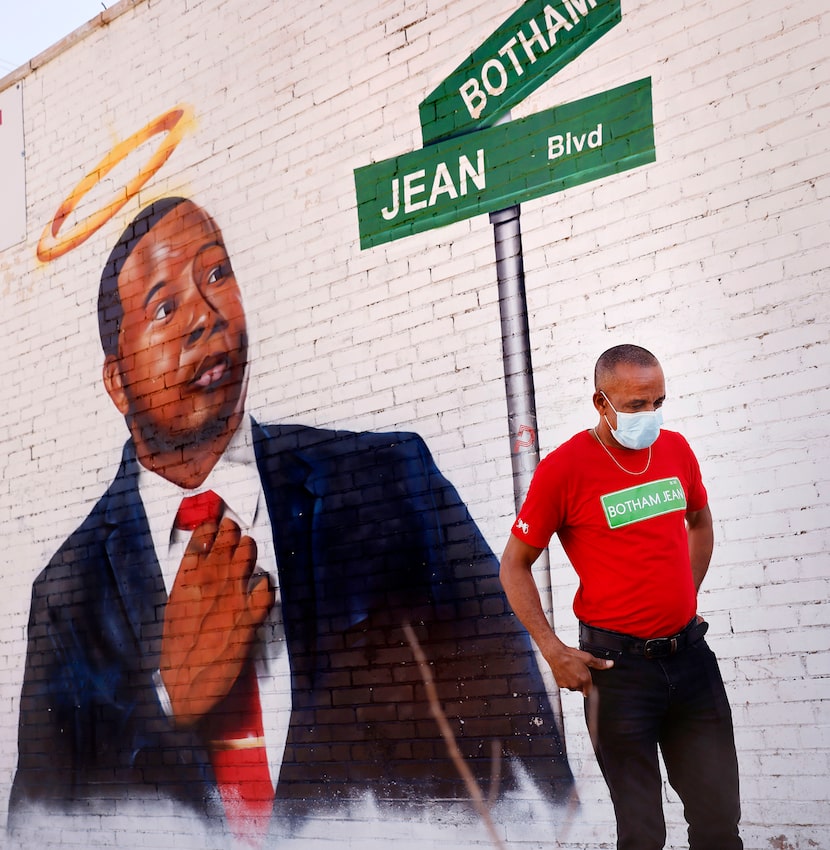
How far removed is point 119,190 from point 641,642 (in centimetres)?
477

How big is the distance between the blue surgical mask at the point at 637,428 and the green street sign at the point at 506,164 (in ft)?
6.28

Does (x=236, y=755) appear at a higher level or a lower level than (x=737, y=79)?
lower

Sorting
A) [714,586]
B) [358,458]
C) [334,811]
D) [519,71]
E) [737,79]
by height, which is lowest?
[334,811]

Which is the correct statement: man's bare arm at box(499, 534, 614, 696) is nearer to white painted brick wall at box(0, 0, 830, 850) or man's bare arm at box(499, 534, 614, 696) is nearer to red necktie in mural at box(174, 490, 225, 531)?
white painted brick wall at box(0, 0, 830, 850)

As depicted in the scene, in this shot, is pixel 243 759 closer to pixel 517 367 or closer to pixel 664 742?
pixel 517 367

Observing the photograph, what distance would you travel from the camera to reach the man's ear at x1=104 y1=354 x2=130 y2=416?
21.2 ft

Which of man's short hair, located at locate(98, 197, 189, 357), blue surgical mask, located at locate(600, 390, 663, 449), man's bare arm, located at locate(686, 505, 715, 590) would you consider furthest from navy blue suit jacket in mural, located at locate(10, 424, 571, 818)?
blue surgical mask, located at locate(600, 390, 663, 449)

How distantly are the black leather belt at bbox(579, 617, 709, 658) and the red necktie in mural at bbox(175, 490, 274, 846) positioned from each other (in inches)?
119

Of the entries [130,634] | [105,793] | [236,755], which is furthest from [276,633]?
[105,793]

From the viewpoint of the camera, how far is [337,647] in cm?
539

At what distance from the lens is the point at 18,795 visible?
265 inches

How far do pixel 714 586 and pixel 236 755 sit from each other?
2641 millimetres

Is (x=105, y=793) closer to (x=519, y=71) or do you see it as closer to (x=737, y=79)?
(x=519, y=71)

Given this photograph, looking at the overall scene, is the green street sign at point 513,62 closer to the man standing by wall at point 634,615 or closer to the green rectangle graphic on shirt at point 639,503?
the man standing by wall at point 634,615
